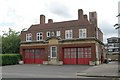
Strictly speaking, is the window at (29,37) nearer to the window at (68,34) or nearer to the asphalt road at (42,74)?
the window at (68,34)

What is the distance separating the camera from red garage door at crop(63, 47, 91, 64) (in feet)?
132

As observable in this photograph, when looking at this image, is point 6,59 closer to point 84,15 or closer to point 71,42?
point 71,42

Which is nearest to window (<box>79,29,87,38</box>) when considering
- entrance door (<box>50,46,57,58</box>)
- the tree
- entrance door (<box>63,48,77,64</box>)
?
entrance door (<box>63,48,77,64</box>)

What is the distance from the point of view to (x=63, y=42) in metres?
42.5

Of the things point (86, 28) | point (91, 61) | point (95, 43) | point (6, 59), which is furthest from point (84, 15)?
point (6, 59)

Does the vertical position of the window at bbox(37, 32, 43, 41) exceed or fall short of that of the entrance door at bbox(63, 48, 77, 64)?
it exceeds it

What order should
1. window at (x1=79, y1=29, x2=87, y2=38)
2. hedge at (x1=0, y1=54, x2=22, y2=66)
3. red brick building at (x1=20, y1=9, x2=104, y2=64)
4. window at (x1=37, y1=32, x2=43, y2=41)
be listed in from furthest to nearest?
window at (x1=37, y1=32, x2=43, y2=41), hedge at (x1=0, y1=54, x2=22, y2=66), window at (x1=79, y1=29, x2=87, y2=38), red brick building at (x1=20, y1=9, x2=104, y2=64)

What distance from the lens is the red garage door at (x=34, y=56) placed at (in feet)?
149

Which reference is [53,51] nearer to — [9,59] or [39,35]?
[39,35]

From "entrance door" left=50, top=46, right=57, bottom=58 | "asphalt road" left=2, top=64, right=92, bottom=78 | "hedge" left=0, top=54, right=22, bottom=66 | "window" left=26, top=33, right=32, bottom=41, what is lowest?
"asphalt road" left=2, top=64, right=92, bottom=78

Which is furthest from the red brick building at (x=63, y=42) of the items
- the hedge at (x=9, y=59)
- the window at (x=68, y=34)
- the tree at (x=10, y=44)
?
the tree at (x=10, y=44)

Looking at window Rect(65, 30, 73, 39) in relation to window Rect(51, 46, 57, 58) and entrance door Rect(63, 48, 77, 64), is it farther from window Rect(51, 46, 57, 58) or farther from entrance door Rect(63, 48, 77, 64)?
window Rect(51, 46, 57, 58)

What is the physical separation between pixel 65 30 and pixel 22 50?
1087 cm

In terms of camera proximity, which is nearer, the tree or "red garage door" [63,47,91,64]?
"red garage door" [63,47,91,64]
